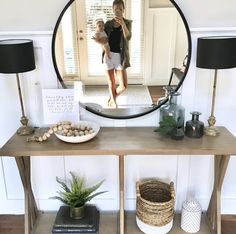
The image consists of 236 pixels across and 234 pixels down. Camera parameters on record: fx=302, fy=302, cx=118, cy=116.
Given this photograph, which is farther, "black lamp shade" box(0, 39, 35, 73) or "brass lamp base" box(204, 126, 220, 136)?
"brass lamp base" box(204, 126, 220, 136)

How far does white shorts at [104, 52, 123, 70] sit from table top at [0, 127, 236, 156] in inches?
16.3

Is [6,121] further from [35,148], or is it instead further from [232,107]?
[232,107]

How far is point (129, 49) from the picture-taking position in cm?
181

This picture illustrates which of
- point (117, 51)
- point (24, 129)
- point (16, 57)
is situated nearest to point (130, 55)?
point (117, 51)

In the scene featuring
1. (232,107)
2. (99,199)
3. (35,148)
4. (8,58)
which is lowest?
(99,199)

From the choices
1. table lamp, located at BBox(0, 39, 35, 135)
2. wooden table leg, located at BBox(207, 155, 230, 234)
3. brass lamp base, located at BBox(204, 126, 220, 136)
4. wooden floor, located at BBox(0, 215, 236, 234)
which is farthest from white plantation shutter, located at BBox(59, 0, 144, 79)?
wooden floor, located at BBox(0, 215, 236, 234)

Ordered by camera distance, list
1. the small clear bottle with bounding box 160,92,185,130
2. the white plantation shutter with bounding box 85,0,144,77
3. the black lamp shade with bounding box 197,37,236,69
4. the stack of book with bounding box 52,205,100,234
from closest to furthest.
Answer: the black lamp shade with bounding box 197,37,236,69 → the white plantation shutter with bounding box 85,0,144,77 → the small clear bottle with bounding box 160,92,185,130 → the stack of book with bounding box 52,205,100,234

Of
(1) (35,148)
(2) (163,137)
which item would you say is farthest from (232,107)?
(1) (35,148)

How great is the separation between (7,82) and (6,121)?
0.27 meters

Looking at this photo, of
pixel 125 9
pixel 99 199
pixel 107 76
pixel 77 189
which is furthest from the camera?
pixel 99 199

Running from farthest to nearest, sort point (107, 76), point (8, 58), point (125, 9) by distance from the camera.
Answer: point (107, 76)
point (125, 9)
point (8, 58)

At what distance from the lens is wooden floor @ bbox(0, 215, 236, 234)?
6.63 ft

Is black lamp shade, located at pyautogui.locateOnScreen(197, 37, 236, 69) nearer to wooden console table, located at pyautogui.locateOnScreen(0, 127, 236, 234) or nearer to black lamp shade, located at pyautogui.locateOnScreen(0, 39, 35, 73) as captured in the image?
wooden console table, located at pyautogui.locateOnScreen(0, 127, 236, 234)

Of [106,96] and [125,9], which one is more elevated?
[125,9]
